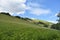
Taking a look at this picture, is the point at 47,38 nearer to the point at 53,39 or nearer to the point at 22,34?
the point at 53,39

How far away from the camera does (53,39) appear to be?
107 ft

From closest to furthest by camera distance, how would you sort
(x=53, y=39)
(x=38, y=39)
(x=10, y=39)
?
(x=10, y=39) < (x=38, y=39) < (x=53, y=39)

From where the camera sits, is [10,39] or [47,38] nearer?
[10,39]

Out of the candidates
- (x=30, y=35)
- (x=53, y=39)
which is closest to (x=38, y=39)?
(x=30, y=35)

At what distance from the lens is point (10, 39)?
28.1m

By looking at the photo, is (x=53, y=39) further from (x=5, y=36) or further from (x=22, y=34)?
(x=5, y=36)

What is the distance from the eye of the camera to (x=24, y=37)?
29.1 metres

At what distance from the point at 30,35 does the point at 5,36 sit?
385 cm

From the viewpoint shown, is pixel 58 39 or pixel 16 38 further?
pixel 58 39

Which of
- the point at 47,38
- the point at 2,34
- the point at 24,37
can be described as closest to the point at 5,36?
the point at 2,34

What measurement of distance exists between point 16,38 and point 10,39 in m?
0.88

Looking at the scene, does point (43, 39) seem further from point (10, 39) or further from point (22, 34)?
point (10, 39)

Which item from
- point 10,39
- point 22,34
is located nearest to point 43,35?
point 22,34

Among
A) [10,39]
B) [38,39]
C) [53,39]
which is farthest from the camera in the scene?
[53,39]
